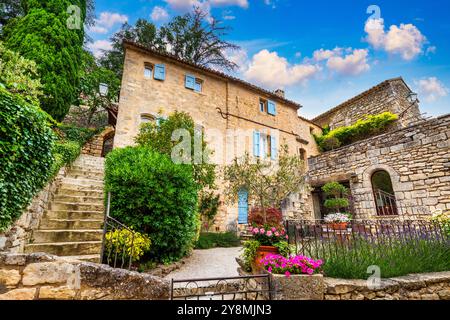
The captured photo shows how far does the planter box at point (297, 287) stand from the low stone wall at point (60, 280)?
1.67 meters

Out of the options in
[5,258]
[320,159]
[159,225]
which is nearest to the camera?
[5,258]

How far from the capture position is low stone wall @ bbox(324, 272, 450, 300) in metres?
3.00

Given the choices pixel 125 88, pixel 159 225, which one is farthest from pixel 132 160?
pixel 125 88

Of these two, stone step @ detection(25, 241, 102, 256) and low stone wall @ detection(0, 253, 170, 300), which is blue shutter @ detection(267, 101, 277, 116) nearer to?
stone step @ detection(25, 241, 102, 256)

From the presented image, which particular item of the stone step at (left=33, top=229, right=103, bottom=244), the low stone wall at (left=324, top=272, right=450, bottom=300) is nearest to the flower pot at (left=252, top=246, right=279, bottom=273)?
the low stone wall at (left=324, top=272, right=450, bottom=300)

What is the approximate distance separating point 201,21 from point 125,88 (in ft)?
34.7

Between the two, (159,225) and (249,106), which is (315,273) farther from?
(249,106)

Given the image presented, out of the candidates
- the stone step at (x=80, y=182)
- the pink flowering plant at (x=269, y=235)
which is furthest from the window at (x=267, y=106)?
the pink flowering plant at (x=269, y=235)

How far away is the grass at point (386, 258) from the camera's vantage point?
334cm

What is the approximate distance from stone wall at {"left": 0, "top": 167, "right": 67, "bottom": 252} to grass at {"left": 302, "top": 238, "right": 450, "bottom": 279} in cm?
482

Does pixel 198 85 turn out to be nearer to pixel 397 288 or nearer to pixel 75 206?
pixel 75 206

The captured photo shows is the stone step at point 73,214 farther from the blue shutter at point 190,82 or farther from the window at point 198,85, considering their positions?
the window at point 198,85

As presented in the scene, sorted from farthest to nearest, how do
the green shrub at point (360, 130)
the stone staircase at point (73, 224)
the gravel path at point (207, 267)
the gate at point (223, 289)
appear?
the green shrub at point (360, 130) < the gravel path at point (207, 267) < the stone staircase at point (73, 224) < the gate at point (223, 289)

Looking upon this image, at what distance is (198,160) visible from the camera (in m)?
7.54
